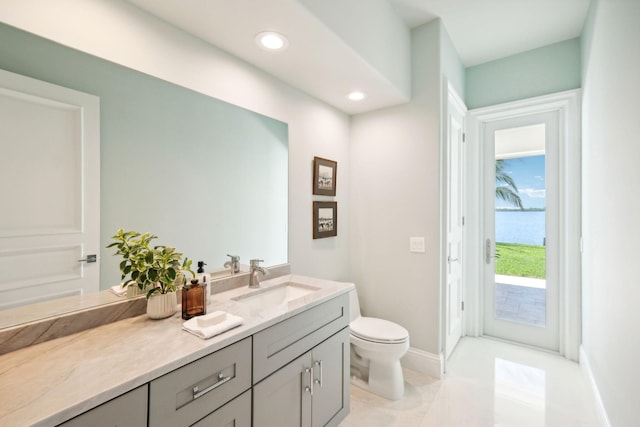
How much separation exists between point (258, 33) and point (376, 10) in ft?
2.86

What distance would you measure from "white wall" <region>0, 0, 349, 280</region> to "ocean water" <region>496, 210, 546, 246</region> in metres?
1.57

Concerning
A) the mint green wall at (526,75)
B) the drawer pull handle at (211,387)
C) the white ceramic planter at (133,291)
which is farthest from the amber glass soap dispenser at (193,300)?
the mint green wall at (526,75)

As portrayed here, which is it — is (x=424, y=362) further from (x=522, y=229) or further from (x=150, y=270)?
(x=150, y=270)

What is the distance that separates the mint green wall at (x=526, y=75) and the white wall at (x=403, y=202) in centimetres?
97

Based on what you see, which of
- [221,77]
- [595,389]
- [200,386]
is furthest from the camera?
[595,389]

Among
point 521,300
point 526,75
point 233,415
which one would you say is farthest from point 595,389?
point 526,75

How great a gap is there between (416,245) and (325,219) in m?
0.76

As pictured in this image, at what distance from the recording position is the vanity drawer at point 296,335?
3.76 feet

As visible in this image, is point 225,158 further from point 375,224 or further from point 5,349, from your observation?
point 375,224

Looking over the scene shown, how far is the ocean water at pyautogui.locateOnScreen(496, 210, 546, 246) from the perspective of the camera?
2711 mm

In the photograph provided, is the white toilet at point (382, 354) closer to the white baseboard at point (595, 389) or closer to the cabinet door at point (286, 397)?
the cabinet door at point (286, 397)

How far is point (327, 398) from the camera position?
1.54 m

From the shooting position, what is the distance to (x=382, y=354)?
1968mm

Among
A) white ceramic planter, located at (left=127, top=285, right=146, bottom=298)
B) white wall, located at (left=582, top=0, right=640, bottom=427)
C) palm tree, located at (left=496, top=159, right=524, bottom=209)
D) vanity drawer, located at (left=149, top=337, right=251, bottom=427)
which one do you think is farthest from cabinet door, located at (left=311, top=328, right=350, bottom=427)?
palm tree, located at (left=496, top=159, right=524, bottom=209)
